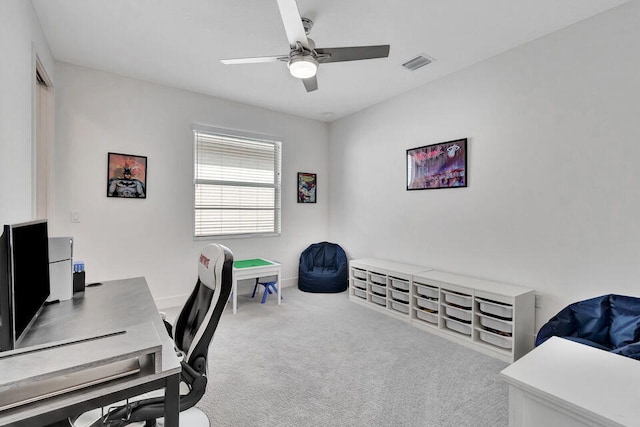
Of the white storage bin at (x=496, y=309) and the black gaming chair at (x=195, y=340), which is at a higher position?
the black gaming chair at (x=195, y=340)

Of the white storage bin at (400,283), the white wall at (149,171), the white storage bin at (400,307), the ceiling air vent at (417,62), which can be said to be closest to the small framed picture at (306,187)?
the white wall at (149,171)

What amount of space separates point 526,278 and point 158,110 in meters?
4.43

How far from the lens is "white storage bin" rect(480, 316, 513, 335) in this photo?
103 inches

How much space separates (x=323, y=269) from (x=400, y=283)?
1.64 meters

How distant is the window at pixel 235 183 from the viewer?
418 cm

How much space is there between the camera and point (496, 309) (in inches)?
105

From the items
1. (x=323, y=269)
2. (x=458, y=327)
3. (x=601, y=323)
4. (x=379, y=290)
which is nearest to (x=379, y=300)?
(x=379, y=290)

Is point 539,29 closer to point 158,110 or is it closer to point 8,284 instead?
point 8,284

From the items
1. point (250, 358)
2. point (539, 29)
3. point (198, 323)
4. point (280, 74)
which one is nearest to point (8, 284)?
point (198, 323)

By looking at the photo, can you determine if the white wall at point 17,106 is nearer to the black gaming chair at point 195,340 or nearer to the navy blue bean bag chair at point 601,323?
the black gaming chair at point 195,340

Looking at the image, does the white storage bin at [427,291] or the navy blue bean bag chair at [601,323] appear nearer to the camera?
the navy blue bean bag chair at [601,323]

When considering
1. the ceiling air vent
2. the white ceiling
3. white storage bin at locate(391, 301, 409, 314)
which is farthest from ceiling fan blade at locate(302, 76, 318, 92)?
white storage bin at locate(391, 301, 409, 314)

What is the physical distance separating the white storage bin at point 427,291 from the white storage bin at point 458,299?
4.9 inches

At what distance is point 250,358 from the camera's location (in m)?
2.62
